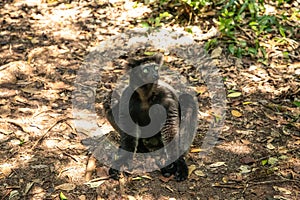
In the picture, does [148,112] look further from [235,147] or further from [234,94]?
[234,94]

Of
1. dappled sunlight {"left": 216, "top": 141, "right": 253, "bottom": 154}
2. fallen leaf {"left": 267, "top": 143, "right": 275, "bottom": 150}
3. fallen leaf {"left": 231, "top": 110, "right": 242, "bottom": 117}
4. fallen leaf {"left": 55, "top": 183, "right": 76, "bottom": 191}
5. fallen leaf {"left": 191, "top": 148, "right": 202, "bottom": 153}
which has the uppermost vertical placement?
fallen leaf {"left": 231, "top": 110, "right": 242, "bottom": 117}

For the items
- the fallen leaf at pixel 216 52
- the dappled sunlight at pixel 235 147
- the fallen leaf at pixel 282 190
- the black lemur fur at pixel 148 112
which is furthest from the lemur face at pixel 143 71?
the fallen leaf at pixel 216 52

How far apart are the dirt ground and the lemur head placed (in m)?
0.85

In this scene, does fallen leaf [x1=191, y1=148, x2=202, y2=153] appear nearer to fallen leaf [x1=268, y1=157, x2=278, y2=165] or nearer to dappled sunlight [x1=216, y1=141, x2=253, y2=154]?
dappled sunlight [x1=216, y1=141, x2=253, y2=154]

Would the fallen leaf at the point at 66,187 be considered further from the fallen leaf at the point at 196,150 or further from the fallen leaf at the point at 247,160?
the fallen leaf at the point at 247,160

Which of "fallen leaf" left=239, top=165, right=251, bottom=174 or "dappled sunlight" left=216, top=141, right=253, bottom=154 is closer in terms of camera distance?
"fallen leaf" left=239, top=165, right=251, bottom=174

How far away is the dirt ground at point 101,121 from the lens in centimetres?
404

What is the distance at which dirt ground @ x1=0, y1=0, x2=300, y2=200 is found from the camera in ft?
13.3

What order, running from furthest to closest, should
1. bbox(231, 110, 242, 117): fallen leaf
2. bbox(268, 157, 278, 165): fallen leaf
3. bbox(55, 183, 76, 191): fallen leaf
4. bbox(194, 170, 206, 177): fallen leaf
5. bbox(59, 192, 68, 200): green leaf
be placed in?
bbox(231, 110, 242, 117): fallen leaf < bbox(268, 157, 278, 165): fallen leaf < bbox(194, 170, 206, 177): fallen leaf < bbox(55, 183, 76, 191): fallen leaf < bbox(59, 192, 68, 200): green leaf

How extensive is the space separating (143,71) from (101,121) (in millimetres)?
1154

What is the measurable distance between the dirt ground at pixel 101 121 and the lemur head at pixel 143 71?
846 millimetres

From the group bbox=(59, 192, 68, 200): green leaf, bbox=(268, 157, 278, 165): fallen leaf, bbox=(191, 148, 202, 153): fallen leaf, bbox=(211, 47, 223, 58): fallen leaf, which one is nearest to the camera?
bbox=(59, 192, 68, 200): green leaf

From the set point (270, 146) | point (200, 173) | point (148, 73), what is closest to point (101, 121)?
point (148, 73)

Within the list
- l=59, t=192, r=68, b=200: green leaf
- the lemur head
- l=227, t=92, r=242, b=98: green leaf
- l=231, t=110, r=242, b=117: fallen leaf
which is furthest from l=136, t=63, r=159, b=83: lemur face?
l=227, t=92, r=242, b=98: green leaf
